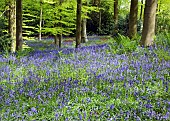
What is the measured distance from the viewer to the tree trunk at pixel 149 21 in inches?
335

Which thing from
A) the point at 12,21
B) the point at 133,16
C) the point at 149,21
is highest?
the point at 133,16

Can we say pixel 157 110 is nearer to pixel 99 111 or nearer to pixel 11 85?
pixel 99 111

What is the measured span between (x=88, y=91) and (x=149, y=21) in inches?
189

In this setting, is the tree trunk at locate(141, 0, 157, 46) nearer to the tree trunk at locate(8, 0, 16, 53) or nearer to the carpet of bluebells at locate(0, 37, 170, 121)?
the carpet of bluebells at locate(0, 37, 170, 121)

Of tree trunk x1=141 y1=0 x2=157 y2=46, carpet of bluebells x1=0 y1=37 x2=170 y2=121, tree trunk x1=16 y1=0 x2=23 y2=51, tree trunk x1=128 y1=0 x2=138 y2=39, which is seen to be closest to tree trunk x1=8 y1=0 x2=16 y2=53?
tree trunk x1=16 y1=0 x2=23 y2=51

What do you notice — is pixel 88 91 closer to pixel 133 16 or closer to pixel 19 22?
pixel 19 22

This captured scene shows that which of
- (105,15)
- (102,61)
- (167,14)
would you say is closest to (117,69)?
(102,61)

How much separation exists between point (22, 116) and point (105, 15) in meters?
32.7

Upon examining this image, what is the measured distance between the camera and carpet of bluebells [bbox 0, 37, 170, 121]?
12.5 feet

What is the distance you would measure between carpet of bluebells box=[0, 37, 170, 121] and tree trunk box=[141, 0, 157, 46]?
215 centimetres

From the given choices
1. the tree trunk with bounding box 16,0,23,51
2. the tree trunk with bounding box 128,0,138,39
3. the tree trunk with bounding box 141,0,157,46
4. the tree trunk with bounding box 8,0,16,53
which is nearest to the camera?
the tree trunk with bounding box 141,0,157,46

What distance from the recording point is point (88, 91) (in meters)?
4.63

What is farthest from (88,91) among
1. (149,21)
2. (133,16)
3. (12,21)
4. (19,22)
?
(12,21)

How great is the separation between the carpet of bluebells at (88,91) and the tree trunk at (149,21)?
2.15 m
